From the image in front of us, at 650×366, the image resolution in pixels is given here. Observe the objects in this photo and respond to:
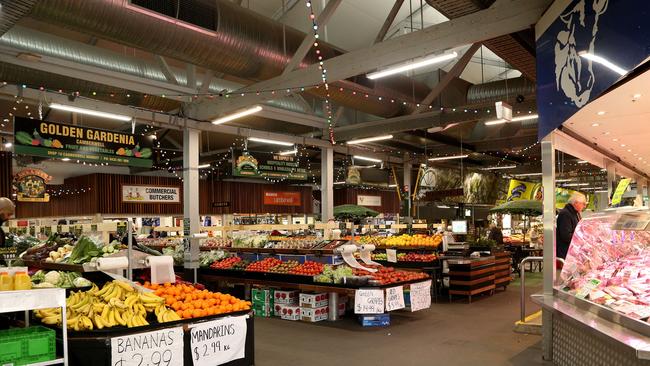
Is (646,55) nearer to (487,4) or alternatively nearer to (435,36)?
(487,4)

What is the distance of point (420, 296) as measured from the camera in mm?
8250

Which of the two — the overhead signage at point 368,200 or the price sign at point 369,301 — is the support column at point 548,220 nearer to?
the price sign at point 369,301

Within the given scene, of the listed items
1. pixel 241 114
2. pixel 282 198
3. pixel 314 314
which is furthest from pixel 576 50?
pixel 282 198

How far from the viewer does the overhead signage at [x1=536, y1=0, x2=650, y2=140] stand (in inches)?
136

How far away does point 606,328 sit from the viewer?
347 cm

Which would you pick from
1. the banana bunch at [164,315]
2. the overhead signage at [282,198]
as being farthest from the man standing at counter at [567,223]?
the overhead signage at [282,198]

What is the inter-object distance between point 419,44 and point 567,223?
340cm

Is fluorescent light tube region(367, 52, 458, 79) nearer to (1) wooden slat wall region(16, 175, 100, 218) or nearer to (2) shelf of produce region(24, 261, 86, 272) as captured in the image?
(2) shelf of produce region(24, 261, 86, 272)

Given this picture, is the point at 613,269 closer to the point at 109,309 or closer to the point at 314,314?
the point at 109,309

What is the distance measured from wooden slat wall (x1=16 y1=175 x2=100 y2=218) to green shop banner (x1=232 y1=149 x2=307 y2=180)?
7.78 metres

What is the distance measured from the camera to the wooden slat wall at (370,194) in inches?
1053

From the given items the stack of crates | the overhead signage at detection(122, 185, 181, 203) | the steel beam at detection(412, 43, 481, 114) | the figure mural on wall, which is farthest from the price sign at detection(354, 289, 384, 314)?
the overhead signage at detection(122, 185, 181, 203)

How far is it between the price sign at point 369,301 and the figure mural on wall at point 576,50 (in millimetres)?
4036

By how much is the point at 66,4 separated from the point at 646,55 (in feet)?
19.9
